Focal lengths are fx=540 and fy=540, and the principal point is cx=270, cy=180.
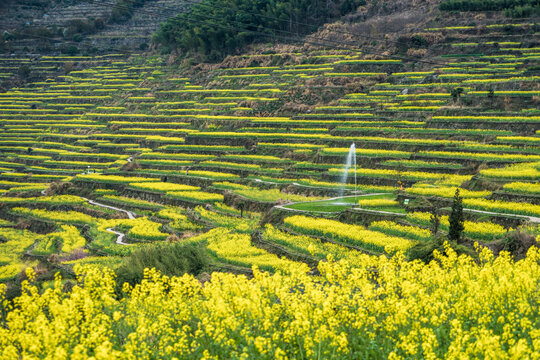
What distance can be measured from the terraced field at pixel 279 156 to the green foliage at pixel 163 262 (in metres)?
1.57

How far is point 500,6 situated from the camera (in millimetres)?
65938

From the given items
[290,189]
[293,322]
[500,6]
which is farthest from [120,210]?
[500,6]

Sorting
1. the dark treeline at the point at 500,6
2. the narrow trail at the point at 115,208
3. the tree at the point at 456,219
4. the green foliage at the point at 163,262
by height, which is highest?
the dark treeline at the point at 500,6

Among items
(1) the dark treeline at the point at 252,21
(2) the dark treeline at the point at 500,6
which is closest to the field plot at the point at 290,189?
(2) the dark treeline at the point at 500,6

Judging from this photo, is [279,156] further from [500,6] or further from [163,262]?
[500,6]

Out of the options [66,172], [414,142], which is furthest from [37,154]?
[414,142]

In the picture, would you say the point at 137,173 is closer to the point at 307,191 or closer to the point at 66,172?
the point at 66,172

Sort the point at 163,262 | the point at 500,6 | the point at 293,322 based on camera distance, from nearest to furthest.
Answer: the point at 293,322, the point at 163,262, the point at 500,6

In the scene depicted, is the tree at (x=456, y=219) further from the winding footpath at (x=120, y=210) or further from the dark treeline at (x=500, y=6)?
the dark treeline at (x=500, y=6)

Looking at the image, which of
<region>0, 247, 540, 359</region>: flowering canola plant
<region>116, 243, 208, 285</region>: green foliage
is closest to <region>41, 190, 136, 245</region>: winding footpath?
<region>116, 243, 208, 285</region>: green foliage

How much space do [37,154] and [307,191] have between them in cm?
4034

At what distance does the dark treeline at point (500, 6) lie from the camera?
62.8 metres

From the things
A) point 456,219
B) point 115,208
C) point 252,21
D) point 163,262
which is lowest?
point 115,208

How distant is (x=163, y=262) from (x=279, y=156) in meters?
28.9
